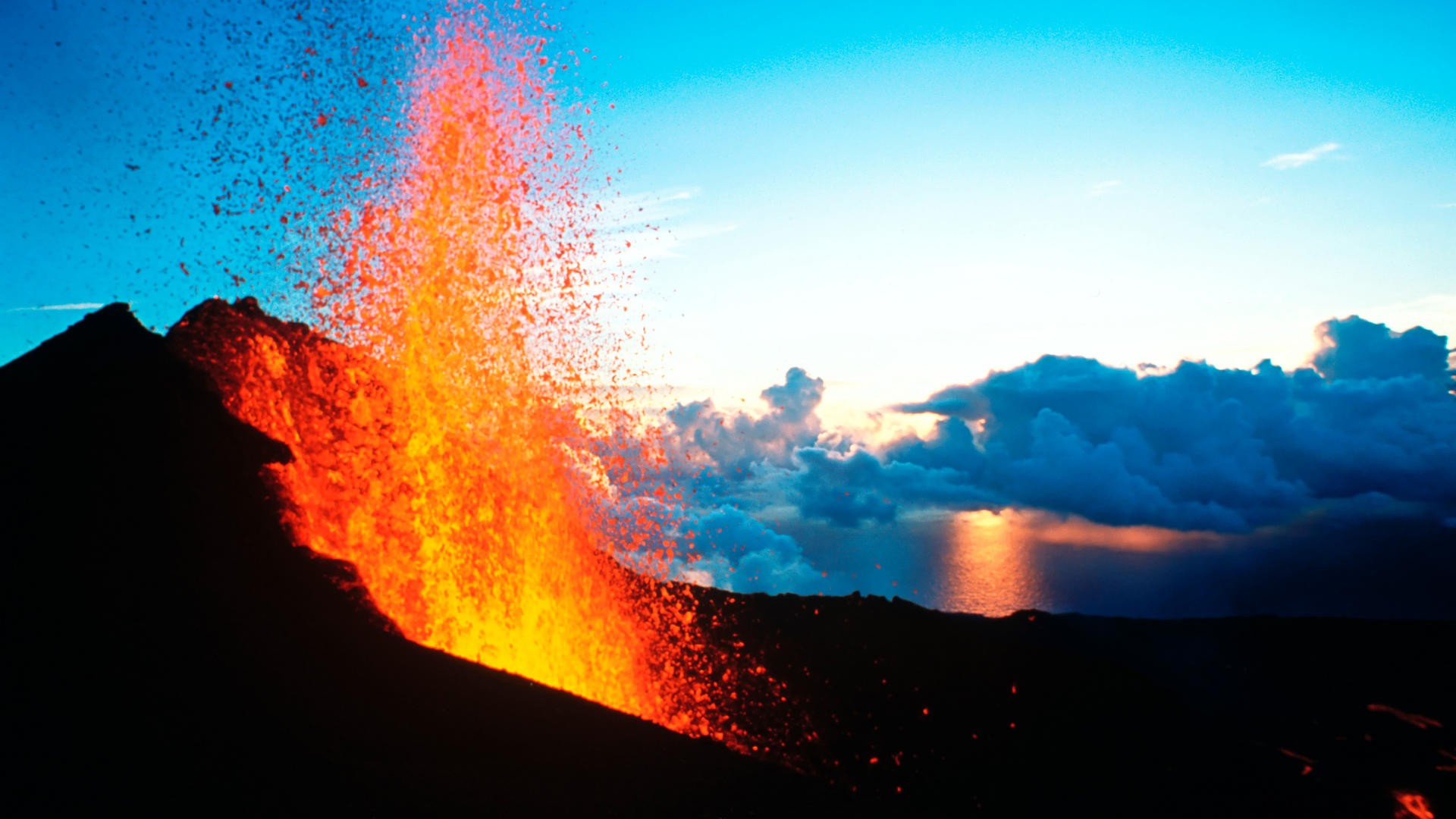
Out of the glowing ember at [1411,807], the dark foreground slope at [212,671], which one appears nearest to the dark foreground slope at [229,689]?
the dark foreground slope at [212,671]

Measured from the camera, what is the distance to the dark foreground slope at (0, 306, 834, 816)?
7301mm

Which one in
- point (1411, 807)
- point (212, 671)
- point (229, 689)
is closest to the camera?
point (229, 689)

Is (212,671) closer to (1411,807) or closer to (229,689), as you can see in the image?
(229,689)

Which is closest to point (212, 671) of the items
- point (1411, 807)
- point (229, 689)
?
point (229, 689)

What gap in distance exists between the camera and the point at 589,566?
25.6 m

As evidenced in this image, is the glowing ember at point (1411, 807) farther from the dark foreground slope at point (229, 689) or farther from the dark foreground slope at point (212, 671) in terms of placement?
the dark foreground slope at point (229, 689)

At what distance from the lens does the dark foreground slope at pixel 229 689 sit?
7.30 metres

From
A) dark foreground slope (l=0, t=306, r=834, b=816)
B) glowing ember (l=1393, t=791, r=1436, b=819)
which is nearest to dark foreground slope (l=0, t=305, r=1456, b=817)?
dark foreground slope (l=0, t=306, r=834, b=816)

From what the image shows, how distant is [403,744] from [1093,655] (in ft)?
141

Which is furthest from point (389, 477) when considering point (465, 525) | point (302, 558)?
point (302, 558)

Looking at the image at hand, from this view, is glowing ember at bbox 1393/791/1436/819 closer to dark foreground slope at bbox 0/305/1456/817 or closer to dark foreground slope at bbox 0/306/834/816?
dark foreground slope at bbox 0/305/1456/817

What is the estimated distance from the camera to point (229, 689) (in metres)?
8.13

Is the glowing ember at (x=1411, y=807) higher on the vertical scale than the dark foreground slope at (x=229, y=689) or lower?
lower

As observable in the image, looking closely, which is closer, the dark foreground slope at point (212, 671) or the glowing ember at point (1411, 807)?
the dark foreground slope at point (212, 671)
